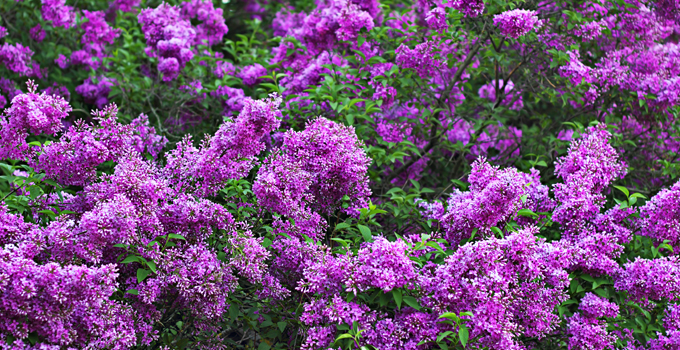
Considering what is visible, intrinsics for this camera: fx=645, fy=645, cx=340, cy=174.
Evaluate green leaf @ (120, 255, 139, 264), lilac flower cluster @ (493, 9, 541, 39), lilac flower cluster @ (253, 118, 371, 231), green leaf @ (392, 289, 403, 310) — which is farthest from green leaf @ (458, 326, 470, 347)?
lilac flower cluster @ (493, 9, 541, 39)

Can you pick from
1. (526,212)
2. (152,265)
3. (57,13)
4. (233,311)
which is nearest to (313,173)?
(233,311)

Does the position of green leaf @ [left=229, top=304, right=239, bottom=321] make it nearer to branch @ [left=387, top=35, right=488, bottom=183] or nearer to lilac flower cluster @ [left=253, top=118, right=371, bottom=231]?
lilac flower cluster @ [left=253, top=118, right=371, bottom=231]

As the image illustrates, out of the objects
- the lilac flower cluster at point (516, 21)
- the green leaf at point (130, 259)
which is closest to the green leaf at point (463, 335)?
the green leaf at point (130, 259)

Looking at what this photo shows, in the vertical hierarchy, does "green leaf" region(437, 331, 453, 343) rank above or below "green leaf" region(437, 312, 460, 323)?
below

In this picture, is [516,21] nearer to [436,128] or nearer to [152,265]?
[436,128]

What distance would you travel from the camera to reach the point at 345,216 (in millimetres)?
4891

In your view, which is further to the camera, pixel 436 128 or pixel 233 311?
pixel 436 128

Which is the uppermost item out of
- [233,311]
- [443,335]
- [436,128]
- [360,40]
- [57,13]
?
[360,40]

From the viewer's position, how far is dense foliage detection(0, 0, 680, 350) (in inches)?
133

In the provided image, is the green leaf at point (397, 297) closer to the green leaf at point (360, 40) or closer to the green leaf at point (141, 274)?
the green leaf at point (141, 274)

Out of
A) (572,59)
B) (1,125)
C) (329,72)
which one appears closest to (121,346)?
(1,125)

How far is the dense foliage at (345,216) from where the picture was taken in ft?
11.1

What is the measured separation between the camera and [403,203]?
192 inches

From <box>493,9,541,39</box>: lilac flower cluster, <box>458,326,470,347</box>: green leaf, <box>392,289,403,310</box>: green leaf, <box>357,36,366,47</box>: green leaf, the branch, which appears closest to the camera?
<box>458,326,470,347</box>: green leaf
